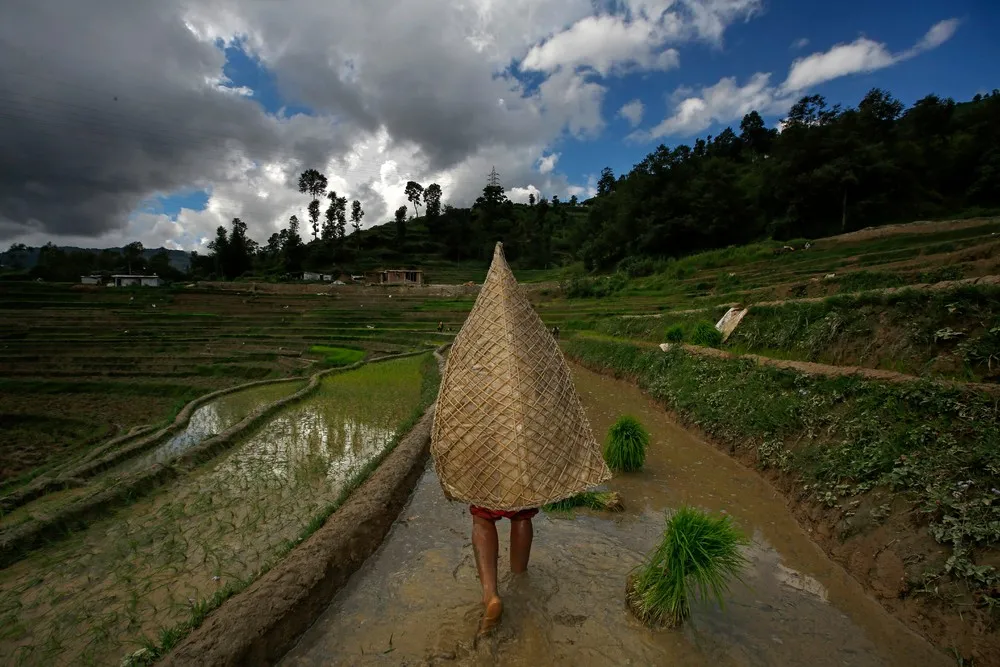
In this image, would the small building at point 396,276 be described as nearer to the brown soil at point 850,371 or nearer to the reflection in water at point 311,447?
the reflection in water at point 311,447

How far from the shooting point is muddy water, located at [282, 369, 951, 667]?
2973 millimetres

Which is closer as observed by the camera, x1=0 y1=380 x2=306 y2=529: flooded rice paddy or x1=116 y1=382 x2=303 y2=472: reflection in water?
x1=0 y1=380 x2=306 y2=529: flooded rice paddy

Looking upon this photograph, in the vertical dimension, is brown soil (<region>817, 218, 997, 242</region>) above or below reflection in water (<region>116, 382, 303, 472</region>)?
above

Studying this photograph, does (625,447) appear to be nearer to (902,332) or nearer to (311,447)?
(902,332)

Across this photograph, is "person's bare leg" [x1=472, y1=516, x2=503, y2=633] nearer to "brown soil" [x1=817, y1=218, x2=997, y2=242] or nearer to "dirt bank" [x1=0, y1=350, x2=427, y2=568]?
"dirt bank" [x1=0, y1=350, x2=427, y2=568]

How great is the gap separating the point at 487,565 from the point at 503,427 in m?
0.92

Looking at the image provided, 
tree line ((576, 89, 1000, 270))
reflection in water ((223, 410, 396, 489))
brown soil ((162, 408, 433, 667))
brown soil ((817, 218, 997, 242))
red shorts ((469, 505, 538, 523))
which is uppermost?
tree line ((576, 89, 1000, 270))

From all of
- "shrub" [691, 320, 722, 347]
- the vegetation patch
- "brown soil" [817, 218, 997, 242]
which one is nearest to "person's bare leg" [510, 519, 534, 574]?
A: the vegetation patch

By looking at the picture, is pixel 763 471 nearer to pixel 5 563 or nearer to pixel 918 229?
pixel 5 563

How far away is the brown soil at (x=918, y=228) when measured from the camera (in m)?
21.5

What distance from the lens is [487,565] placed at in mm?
3096

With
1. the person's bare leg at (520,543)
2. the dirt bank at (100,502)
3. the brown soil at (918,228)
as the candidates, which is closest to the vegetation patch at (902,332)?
the person's bare leg at (520,543)

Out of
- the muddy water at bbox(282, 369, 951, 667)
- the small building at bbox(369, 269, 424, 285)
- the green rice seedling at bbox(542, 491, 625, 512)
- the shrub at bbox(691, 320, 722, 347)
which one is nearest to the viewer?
the muddy water at bbox(282, 369, 951, 667)

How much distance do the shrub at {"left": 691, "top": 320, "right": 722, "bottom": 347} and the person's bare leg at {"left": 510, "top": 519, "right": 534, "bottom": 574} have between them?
8188 mm
